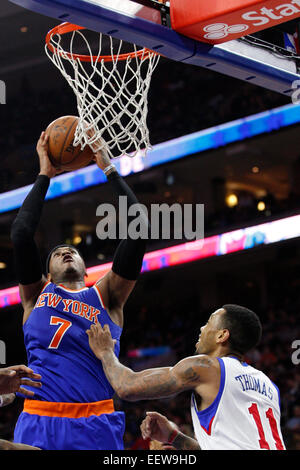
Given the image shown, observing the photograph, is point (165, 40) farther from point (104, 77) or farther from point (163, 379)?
point (163, 379)

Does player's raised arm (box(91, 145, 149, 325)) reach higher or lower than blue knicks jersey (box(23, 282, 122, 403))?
higher

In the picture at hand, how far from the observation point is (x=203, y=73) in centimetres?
1408

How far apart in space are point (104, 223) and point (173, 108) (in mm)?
3071

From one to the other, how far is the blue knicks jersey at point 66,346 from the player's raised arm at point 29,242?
0.28 feet

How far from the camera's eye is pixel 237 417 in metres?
2.83

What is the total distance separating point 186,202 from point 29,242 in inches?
471

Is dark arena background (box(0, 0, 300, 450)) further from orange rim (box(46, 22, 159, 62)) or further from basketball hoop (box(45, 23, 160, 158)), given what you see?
orange rim (box(46, 22, 159, 62))

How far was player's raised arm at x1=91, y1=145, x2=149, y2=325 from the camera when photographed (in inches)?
140

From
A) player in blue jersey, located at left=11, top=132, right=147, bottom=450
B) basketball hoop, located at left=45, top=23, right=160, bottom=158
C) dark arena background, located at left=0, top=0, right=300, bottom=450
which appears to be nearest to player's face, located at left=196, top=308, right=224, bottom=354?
player in blue jersey, located at left=11, top=132, right=147, bottom=450

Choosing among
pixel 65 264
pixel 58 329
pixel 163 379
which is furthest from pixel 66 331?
pixel 163 379

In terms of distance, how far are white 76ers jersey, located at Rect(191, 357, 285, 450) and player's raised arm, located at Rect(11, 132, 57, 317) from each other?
3.65 feet

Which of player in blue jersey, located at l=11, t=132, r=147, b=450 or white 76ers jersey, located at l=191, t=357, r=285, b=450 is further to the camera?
player in blue jersey, located at l=11, t=132, r=147, b=450

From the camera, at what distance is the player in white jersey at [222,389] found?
111 inches
